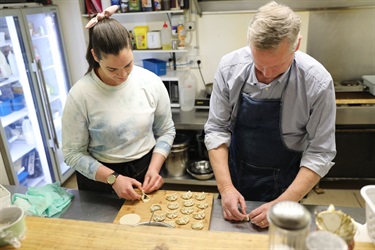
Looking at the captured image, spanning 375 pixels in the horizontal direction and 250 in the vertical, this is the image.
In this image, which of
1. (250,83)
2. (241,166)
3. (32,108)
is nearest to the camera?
(250,83)

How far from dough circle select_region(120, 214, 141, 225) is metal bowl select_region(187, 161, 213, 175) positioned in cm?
166

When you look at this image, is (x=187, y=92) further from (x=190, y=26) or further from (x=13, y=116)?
(x=13, y=116)

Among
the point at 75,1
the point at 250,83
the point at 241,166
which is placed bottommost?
the point at 241,166

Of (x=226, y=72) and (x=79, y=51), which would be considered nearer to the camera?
(x=226, y=72)

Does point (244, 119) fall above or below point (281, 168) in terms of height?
above

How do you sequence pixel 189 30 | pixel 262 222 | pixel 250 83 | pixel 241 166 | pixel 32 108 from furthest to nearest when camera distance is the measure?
1. pixel 189 30
2. pixel 32 108
3. pixel 241 166
4. pixel 250 83
5. pixel 262 222

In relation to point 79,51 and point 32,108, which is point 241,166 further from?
point 79,51

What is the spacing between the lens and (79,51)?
10.3 feet

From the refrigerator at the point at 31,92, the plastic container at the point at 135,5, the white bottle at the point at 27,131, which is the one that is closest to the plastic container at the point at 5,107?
the refrigerator at the point at 31,92

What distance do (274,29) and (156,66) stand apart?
6.55 feet

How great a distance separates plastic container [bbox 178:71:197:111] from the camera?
2939mm

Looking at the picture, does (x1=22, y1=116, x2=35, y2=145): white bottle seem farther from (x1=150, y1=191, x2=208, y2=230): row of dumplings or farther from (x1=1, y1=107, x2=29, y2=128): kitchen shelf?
(x1=150, y1=191, x2=208, y2=230): row of dumplings

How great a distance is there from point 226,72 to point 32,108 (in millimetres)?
2078

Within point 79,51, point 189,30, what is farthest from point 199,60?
point 79,51
